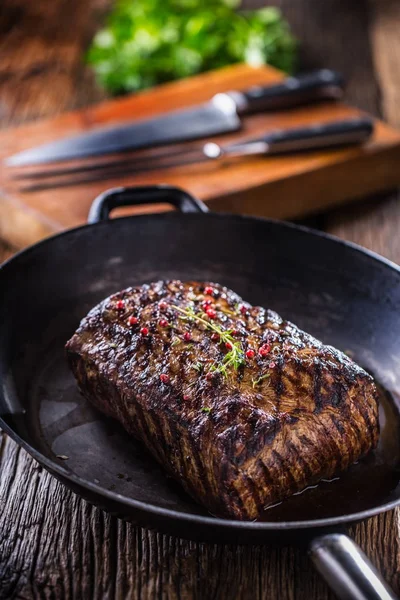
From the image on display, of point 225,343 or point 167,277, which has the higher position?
point 225,343

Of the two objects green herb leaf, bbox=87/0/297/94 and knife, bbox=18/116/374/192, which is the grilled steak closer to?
knife, bbox=18/116/374/192

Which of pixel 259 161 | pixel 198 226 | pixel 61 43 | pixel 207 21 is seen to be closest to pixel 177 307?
pixel 198 226

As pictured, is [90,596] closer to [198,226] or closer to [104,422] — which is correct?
[104,422]

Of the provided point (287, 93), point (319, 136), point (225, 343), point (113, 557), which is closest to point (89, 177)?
point (319, 136)

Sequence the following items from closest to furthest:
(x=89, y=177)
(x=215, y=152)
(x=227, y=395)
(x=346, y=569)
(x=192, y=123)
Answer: (x=346, y=569)
(x=227, y=395)
(x=89, y=177)
(x=215, y=152)
(x=192, y=123)

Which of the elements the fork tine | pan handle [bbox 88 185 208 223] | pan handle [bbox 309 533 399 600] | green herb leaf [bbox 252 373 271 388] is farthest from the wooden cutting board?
pan handle [bbox 309 533 399 600]

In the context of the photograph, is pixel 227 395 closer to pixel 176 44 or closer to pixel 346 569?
pixel 346 569
